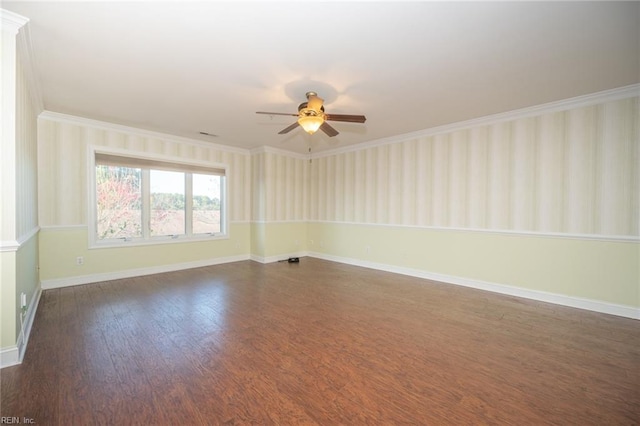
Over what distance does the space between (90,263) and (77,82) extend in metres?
2.84

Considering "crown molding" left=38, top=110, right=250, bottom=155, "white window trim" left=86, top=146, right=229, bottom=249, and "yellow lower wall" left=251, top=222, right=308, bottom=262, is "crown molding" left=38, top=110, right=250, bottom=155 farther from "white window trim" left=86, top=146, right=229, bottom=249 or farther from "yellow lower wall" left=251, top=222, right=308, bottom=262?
"yellow lower wall" left=251, top=222, right=308, bottom=262

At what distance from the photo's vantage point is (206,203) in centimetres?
577

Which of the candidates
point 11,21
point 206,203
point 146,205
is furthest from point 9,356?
point 206,203

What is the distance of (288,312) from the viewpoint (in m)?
3.24

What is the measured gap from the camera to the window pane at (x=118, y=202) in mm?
4449

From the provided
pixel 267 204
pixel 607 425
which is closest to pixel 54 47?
pixel 267 204

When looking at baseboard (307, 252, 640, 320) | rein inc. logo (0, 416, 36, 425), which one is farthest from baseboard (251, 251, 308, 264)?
rein inc. logo (0, 416, 36, 425)

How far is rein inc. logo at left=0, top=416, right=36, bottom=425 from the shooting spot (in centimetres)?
157

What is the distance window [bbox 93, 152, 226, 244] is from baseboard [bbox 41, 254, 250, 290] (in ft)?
1.75

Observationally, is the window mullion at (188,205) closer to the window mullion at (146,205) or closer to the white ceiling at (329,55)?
the window mullion at (146,205)

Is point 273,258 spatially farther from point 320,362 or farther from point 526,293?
point 526,293

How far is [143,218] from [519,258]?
634 centimetres

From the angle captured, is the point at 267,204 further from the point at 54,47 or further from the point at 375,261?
the point at 54,47

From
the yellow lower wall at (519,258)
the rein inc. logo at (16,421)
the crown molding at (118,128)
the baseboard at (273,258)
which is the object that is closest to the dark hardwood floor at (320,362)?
the rein inc. logo at (16,421)
